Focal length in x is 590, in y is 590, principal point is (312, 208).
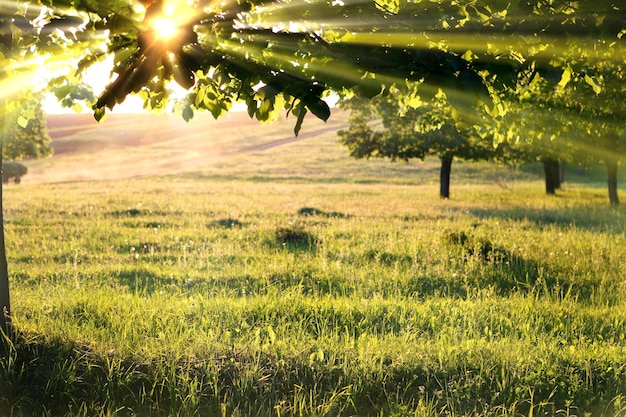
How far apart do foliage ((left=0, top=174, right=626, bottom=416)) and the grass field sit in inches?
1.1

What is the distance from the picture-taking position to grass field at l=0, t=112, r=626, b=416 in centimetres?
507

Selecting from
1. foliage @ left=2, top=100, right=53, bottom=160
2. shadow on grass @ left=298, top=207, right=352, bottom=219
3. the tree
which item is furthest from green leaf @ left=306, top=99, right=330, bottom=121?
foliage @ left=2, top=100, right=53, bottom=160

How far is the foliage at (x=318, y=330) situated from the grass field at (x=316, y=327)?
28 millimetres

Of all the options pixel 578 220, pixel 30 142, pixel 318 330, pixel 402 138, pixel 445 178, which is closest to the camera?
pixel 318 330

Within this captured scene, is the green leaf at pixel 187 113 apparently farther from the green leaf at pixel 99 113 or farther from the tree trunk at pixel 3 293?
the tree trunk at pixel 3 293

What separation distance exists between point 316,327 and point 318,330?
1.14 ft

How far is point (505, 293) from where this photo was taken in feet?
27.9

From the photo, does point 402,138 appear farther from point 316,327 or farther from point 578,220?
point 316,327

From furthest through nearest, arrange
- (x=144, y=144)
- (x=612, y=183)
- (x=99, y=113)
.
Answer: (x=144, y=144), (x=612, y=183), (x=99, y=113)

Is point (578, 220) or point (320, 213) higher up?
point (320, 213)

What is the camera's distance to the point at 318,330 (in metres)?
6.45

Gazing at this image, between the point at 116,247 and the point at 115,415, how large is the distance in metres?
8.42

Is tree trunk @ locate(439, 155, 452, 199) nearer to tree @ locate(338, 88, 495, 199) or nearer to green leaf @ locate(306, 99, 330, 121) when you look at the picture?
tree @ locate(338, 88, 495, 199)

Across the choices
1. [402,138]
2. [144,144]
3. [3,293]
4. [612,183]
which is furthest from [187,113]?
[144,144]
